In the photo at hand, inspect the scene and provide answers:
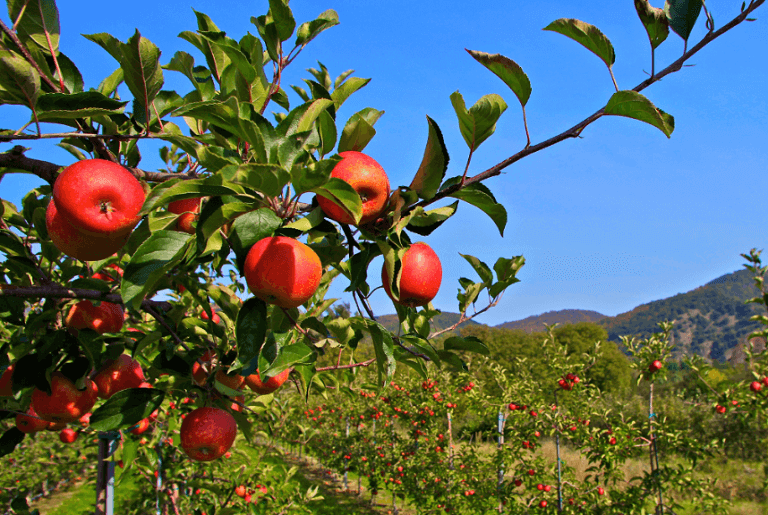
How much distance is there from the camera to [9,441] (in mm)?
2117

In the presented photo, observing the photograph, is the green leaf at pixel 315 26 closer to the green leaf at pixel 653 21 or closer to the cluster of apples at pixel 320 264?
the cluster of apples at pixel 320 264

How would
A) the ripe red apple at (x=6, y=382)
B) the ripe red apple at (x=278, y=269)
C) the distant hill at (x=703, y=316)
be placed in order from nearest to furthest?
the ripe red apple at (x=278, y=269)
the ripe red apple at (x=6, y=382)
the distant hill at (x=703, y=316)

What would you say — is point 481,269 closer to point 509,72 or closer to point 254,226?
point 509,72

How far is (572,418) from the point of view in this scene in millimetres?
6297

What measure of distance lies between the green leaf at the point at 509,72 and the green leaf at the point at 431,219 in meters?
0.30

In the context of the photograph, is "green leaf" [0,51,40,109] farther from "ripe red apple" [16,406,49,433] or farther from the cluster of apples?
"ripe red apple" [16,406,49,433]

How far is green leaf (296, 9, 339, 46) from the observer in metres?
1.33

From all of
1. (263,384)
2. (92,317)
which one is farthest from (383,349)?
(92,317)

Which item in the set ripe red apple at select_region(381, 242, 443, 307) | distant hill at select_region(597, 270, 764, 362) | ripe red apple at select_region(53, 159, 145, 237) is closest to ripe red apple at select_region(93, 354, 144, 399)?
ripe red apple at select_region(53, 159, 145, 237)

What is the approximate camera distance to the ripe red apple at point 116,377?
214cm

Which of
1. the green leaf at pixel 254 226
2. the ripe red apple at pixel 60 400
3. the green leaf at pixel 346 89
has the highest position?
the green leaf at pixel 346 89

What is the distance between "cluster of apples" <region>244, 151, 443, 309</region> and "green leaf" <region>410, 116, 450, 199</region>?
0.09 m

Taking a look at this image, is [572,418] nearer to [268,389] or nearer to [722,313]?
[268,389]

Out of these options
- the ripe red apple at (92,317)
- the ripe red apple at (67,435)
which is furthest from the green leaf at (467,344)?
the ripe red apple at (67,435)
